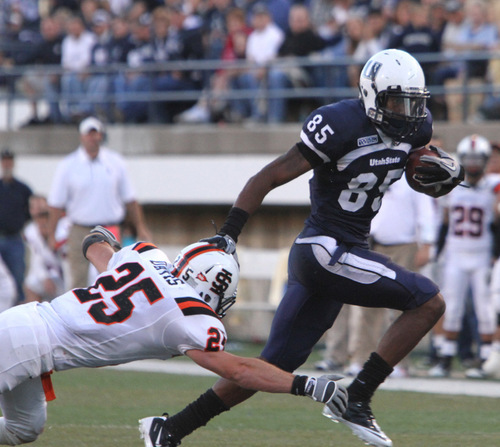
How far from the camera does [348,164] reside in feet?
17.7

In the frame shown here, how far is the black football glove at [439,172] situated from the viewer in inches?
218

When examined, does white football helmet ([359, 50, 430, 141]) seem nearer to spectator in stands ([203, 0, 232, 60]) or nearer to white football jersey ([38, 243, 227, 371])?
white football jersey ([38, 243, 227, 371])

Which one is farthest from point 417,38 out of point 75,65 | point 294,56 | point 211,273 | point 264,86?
point 211,273

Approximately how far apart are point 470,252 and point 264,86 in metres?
4.15

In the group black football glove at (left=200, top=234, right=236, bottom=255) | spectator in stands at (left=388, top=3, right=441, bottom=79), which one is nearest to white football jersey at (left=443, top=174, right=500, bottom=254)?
spectator in stands at (left=388, top=3, right=441, bottom=79)

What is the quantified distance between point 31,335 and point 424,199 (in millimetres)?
4890

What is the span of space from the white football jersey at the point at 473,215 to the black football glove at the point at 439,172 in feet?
11.6

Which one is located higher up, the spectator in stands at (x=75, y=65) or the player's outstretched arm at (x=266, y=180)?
the spectator in stands at (x=75, y=65)

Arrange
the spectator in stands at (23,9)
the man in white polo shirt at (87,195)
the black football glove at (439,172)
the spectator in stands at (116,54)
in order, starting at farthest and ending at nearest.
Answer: the spectator in stands at (23,9) < the spectator in stands at (116,54) < the man in white polo shirt at (87,195) < the black football glove at (439,172)

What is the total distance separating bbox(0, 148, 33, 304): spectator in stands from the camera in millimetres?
11781

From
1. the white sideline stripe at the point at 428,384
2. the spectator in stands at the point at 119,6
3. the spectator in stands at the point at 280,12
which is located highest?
the spectator in stands at the point at 119,6

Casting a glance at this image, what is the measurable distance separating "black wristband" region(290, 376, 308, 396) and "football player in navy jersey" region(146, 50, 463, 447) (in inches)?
29.0

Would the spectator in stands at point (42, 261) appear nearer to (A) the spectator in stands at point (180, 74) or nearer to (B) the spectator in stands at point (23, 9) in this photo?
(A) the spectator in stands at point (180, 74)

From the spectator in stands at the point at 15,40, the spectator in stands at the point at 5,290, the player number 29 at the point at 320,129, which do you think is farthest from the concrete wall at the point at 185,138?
the player number 29 at the point at 320,129
